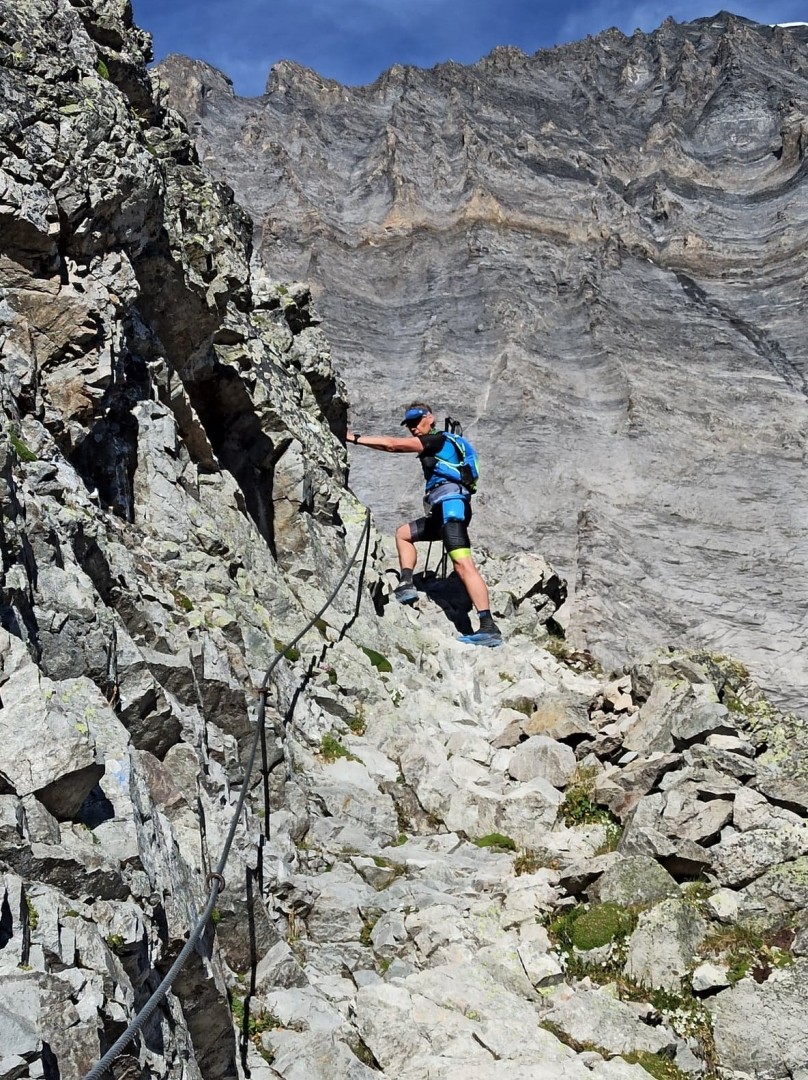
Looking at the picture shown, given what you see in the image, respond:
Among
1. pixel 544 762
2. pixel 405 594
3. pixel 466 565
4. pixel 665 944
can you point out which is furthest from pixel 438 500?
pixel 665 944

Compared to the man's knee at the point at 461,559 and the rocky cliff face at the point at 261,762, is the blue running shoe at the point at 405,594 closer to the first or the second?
the rocky cliff face at the point at 261,762

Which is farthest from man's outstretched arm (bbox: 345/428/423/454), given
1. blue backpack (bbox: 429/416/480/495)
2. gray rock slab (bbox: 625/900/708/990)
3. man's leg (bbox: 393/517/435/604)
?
gray rock slab (bbox: 625/900/708/990)

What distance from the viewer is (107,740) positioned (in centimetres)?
599

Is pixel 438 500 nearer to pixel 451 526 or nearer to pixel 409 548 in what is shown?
pixel 451 526

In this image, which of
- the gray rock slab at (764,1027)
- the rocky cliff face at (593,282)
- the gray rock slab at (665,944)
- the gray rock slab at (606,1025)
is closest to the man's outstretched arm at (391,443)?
the rocky cliff face at (593,282)

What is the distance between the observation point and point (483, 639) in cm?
1327

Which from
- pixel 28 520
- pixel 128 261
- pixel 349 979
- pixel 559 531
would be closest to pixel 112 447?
pixel 128 261

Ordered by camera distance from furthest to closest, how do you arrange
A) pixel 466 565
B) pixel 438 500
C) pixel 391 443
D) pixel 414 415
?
pixel 414 415 < pixel 438 500 < pixel 391 443 < pixel 466 565

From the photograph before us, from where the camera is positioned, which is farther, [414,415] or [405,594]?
[414,415]

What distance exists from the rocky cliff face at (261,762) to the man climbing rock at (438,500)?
81cm

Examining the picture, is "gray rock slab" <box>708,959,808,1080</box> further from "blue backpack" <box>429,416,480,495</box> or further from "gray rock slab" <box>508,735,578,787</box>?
"blue backpack" <box>429,416,480,495</box>

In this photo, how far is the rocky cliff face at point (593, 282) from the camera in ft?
70.3

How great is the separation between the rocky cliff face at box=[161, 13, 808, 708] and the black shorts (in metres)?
2.70

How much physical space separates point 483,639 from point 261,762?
5514 mm
